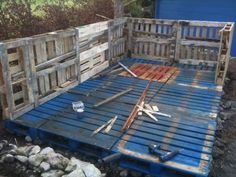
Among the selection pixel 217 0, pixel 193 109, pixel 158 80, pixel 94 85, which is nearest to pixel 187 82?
pixel 158 80

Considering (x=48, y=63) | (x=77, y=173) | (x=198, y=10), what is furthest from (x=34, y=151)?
(x=198, y=10)

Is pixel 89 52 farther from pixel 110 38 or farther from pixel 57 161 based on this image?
pixel 57 161

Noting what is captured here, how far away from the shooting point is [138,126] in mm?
5781

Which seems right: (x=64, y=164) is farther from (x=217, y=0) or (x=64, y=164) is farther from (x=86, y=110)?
(x=217, y=0)

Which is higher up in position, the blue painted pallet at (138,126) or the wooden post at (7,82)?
the wooden post at (7,82)

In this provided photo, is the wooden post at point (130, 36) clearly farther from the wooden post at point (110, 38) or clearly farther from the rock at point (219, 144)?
the rock at point (219, 144)

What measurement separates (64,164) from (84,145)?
0.80 metres

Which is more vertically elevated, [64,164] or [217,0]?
[217,0]

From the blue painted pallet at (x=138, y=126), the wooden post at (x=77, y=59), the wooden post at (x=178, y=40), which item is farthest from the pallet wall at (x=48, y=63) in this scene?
the wooden post at (x=178, y=40)

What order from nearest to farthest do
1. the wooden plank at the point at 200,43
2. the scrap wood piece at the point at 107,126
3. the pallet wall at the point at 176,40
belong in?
1. the scrap wood piece at the point at 107,126
2. the wooden plank at the point at 200,43
3. the pallet wall at the point at 176,40

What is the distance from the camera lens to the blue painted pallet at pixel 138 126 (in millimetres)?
4812

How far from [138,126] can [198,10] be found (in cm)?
927

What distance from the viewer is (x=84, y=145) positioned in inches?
209

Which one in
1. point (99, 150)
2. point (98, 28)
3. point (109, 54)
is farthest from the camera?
point (109, 54)
